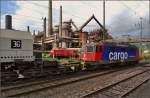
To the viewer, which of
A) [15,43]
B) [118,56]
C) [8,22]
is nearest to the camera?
[15,43]

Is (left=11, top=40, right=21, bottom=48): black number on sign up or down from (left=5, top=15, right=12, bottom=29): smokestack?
down

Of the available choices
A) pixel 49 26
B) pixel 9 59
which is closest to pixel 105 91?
pixel 9 59

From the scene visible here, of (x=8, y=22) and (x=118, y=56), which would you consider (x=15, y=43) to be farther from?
(x=118, y=56)

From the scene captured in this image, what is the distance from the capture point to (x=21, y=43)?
1717 centimetres

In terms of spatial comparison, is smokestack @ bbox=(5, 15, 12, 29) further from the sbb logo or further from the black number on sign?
the sbb logo

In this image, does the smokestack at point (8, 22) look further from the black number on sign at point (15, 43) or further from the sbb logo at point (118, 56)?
the sbb logo at point (118, 56)

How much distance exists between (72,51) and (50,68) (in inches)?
809

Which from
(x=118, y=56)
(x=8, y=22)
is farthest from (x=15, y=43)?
(x=118, y=56)

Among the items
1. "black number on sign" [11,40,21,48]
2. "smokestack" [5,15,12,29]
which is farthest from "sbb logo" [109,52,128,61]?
Result: "smokestack" [5,15,12,29]

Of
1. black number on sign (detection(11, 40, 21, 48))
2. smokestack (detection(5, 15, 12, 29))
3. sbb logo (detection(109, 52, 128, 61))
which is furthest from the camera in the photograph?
sbb logo (detection(109, 52, 128, 61))

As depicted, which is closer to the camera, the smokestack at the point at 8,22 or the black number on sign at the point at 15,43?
the black number on sign at the point at 15,43

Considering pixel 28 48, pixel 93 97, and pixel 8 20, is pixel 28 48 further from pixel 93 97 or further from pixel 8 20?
pixel 93 97

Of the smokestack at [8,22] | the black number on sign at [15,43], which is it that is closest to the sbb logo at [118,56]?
the black number on sign at [15,43]

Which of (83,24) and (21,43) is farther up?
(83,24)
